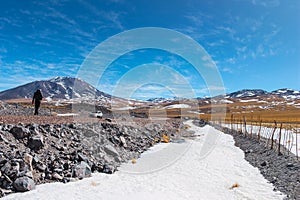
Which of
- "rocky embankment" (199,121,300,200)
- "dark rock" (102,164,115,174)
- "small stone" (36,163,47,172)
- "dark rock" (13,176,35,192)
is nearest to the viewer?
"dark rock" (13,176,35,192)

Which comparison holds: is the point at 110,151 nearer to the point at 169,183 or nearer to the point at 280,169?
the point at 169,183

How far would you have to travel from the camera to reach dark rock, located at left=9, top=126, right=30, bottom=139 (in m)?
11.5

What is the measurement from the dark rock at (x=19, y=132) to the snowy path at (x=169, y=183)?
3.03 m

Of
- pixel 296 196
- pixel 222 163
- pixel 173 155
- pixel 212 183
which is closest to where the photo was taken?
pixel 296 196

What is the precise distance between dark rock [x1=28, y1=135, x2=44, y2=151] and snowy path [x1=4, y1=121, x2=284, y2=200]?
2.31 meters

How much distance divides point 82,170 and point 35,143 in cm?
265

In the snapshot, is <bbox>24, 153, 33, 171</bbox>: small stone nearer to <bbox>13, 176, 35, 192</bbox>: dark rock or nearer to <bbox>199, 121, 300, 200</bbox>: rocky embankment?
<bbox>13, 176, 35, 192</bbox>: dark rock

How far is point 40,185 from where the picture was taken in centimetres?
995

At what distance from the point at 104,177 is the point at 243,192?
23.3ft

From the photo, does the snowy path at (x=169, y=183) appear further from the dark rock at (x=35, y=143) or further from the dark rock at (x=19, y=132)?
the dark rock at (x=19, y=132)

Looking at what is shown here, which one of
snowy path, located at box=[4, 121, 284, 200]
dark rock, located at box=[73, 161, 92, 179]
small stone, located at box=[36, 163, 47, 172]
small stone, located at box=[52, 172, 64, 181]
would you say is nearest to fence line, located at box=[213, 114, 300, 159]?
snowy path, located at box=[4, 121, 284, 200]

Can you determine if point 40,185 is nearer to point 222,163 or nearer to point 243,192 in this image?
point 243,192

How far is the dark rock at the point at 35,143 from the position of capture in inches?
452

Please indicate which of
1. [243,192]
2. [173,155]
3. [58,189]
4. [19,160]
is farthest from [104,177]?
[173,155]
